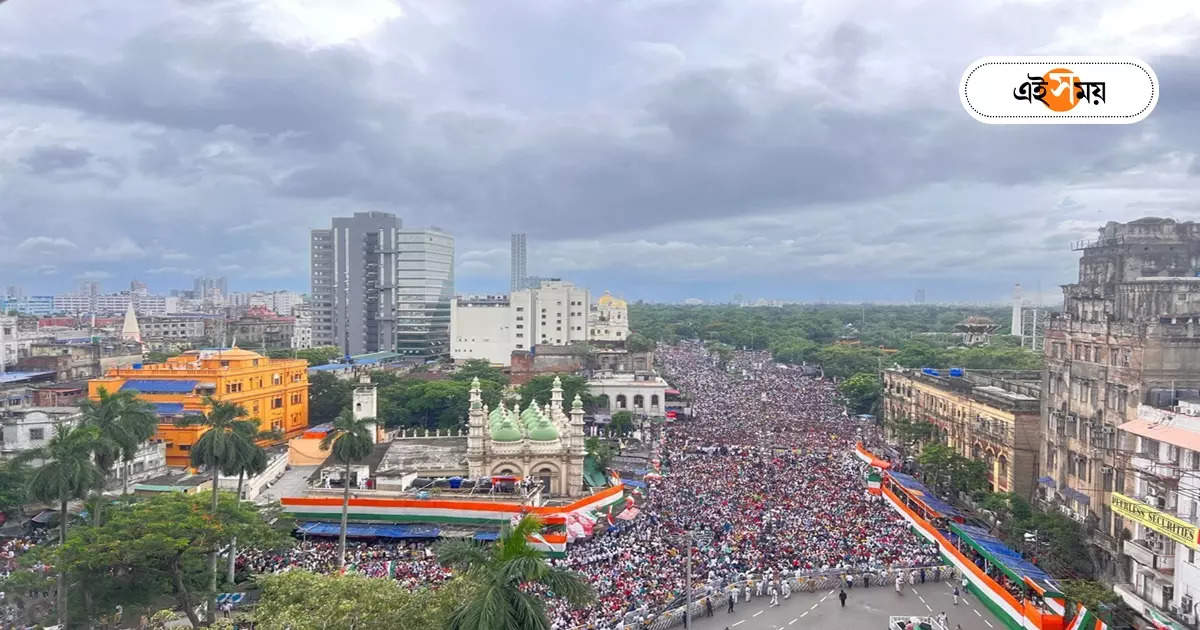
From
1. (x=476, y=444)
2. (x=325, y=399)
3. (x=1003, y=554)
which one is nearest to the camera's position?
(x=1003, y=554)

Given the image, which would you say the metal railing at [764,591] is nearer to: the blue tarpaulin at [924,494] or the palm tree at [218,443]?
the blue tarpaulin at [924,494]

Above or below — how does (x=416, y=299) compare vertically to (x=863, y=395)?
above

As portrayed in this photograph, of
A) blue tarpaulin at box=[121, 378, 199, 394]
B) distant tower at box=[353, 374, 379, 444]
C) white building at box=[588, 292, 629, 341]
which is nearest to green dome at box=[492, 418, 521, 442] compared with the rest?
distant tower at box=[353, 374, 379, 444]

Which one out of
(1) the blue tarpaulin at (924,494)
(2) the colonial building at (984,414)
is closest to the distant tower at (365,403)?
(1) the blue tarpaulin at (924,494)

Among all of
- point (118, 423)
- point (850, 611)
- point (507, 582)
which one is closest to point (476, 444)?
point (118, 423)

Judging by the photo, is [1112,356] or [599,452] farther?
[599,452]

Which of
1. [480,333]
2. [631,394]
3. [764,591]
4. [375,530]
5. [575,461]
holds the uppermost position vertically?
[480,333]

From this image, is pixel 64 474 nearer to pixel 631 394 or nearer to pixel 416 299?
pixel 631 394
